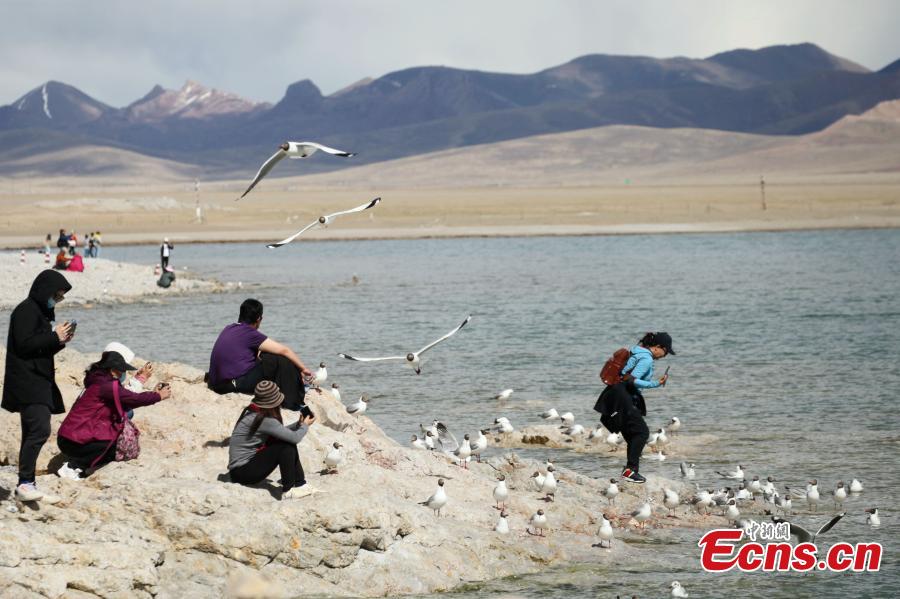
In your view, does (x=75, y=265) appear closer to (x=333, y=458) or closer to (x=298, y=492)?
(x=333, y=458)

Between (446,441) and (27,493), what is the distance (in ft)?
19.3

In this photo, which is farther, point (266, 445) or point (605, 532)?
point (605, 532)

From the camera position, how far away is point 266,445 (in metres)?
9.60

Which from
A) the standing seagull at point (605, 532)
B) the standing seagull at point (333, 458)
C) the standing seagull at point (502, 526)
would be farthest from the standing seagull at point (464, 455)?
the standing seagull at point (333, 458)

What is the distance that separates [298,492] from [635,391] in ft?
14.4

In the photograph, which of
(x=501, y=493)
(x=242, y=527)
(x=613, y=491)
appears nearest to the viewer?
(x=242, y=527)

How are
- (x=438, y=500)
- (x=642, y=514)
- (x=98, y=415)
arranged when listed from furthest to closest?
1. (x=642, y=514)
2. (x=438, y=500)
3. (x=98, y=415)

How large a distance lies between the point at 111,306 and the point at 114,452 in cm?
2488

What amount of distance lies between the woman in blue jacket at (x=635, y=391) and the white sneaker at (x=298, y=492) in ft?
13.2

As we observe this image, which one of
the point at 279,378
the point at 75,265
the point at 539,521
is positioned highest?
the point at 279,378

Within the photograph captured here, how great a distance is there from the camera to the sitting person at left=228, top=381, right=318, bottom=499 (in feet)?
31.1

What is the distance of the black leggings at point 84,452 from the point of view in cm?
975

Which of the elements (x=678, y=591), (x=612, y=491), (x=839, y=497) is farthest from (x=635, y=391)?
(x=678, y=591)

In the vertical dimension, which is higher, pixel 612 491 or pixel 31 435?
pixel 31 435
